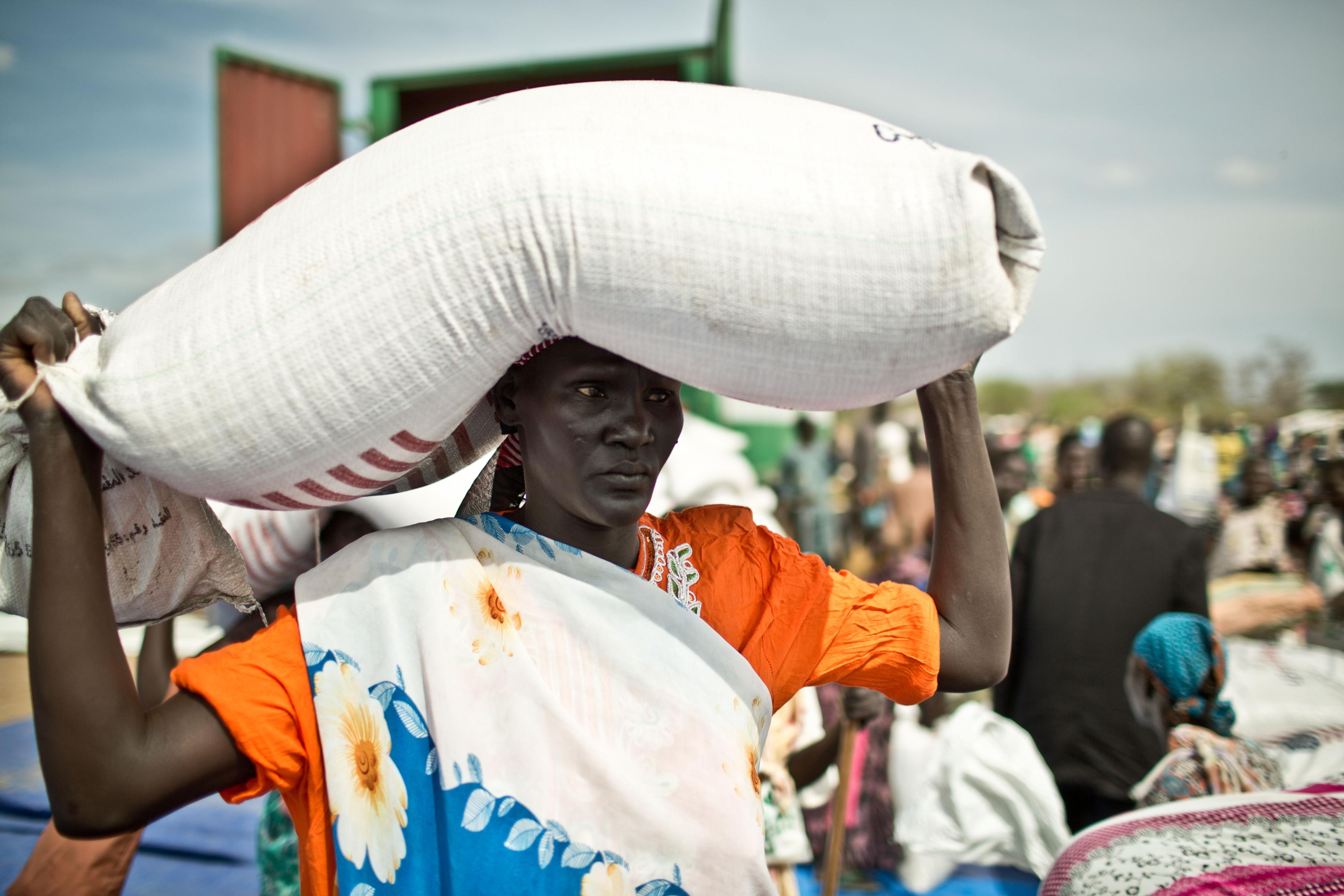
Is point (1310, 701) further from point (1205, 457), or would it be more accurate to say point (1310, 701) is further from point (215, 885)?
point (1205, 457)

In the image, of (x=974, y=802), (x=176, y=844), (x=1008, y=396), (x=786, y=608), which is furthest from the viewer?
(x=1008, y=396)

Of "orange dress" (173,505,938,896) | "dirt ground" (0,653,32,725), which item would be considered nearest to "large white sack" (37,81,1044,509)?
"orange dress" (173,505,938,896)

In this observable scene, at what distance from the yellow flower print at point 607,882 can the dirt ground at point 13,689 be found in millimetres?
5123

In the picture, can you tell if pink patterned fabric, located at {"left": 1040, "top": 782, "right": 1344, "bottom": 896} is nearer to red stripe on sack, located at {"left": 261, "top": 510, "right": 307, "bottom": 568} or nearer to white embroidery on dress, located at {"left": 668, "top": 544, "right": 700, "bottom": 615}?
white embroidery on dress, located at {"left": 668, "top": 544, "right": 700, "bottom": 615}

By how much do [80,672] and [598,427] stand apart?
65cm

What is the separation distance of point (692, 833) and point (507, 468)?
67 cm

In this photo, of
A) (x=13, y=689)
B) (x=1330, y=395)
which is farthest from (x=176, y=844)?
(x=1330, y=395)

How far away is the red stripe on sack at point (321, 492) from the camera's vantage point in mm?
1096

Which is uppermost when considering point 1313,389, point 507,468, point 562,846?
point 507,468

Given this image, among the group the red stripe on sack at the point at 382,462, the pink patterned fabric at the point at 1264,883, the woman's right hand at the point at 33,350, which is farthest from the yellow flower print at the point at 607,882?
the pink patterned fabric at the point at 1264,883

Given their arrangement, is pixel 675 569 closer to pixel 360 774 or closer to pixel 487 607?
pixel 487 607

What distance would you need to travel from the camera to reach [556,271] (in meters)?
1.01

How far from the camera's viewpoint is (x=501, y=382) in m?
1.32

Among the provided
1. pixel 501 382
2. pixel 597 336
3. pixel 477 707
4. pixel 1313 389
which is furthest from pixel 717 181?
pixel 1313 389
